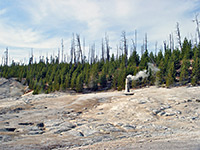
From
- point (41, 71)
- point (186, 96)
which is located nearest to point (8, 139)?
point (186, 96)

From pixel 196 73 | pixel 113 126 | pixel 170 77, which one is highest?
pixel 196 73

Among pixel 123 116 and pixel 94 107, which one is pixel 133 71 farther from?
pixel 123 116

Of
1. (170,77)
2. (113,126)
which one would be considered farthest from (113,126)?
(170,77)

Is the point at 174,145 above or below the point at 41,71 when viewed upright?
below

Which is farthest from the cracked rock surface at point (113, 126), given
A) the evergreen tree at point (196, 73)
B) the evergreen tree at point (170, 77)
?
the evergreen tree at point (170, 77)

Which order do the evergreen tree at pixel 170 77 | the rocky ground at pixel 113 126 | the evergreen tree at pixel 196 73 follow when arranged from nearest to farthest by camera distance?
the rocky ground at pixel 113 126 < the evergreen tree at pixel 196 73 < the evergreen tree at pixel 170 77

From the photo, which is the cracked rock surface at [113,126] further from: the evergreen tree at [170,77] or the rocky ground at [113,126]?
the evergreen tree at [170,77]

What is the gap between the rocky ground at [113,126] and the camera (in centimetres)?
809

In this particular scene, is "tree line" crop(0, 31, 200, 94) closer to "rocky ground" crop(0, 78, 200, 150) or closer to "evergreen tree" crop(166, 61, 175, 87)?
"evergreen tree" crop(166, 61, 175, 87)

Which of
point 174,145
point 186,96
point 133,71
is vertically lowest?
point 174,145

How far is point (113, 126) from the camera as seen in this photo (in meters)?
11.0

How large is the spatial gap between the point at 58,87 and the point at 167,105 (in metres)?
21.6

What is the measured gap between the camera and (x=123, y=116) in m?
13.5

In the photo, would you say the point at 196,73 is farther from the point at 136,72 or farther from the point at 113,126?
the point at 113,126
